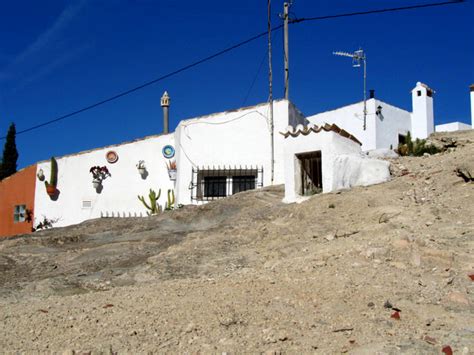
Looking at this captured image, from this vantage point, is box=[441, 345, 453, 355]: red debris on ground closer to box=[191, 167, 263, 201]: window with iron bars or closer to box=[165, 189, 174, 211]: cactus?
box=[191, 167, 263, 201]: window with iron bars

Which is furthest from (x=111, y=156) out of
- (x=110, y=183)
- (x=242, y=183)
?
(x=242, y=183)

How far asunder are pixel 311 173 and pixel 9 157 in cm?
2292

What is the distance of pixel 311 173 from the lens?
1082 cm

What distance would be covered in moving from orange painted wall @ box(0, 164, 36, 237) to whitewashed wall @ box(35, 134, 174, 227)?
692 mm

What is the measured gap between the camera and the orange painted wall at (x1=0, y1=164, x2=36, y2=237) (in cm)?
1717

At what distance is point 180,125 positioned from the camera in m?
14.7

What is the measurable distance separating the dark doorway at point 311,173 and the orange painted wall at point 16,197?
10.7 m

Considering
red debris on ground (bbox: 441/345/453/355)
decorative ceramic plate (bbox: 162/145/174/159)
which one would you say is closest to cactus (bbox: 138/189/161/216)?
decorative ceramic plate (bbox: 162/145/174/159)

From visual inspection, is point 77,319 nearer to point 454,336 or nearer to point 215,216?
point 454,336

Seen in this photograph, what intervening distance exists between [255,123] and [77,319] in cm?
984

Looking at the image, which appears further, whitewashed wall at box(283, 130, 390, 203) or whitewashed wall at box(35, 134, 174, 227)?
whitewashed wall at box(35, 134, 174, 227)

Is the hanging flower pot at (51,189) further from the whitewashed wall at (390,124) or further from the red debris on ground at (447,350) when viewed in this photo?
the red debris on ground at (447,350)

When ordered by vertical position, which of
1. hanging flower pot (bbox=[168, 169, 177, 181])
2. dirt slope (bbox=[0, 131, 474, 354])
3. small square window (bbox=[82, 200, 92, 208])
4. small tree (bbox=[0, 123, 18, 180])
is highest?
small tree (bbox=[0, 123, 18, 180])

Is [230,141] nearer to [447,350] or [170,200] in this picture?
[170,200]
